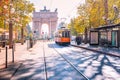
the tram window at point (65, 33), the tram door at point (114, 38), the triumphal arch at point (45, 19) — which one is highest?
the triumphal arch at point (45, 19)

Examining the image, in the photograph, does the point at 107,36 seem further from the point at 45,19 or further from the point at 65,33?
the point at 45,19

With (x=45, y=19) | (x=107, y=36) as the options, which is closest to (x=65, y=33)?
(x=107, y=36)

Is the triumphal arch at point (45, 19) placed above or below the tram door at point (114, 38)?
above

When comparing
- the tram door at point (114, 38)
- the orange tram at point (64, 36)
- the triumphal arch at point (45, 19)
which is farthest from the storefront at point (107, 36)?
the triumphal arch at point (45, 19)

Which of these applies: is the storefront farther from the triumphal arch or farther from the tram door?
the triumphal arch

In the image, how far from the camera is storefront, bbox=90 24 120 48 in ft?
112

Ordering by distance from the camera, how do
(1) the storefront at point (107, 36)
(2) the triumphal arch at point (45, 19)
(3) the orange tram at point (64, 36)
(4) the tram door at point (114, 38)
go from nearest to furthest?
(1) the storefront at point (107, 36) < (4) the tram door at point (114, 38) < (3) the orange tram at point (64, 36) < (2) the triumphal arch at point (45, 19)

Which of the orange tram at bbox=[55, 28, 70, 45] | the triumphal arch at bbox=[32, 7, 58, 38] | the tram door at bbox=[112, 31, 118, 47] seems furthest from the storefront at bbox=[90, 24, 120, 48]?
the triumphal arch at bbox=[32, 7, 58, 38]

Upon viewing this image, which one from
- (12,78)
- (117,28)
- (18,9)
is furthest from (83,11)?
(12,78)

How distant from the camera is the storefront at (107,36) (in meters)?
34.2

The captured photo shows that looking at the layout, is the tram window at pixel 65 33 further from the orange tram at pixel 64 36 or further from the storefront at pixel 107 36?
the storefront at pixel 107 36

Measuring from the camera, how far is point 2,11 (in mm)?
18641

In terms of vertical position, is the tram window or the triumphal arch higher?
the triumphal arch

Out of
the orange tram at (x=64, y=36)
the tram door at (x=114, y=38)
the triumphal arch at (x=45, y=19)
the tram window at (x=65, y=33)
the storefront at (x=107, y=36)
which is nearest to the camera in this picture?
the storefront at (x=107, y=36)
